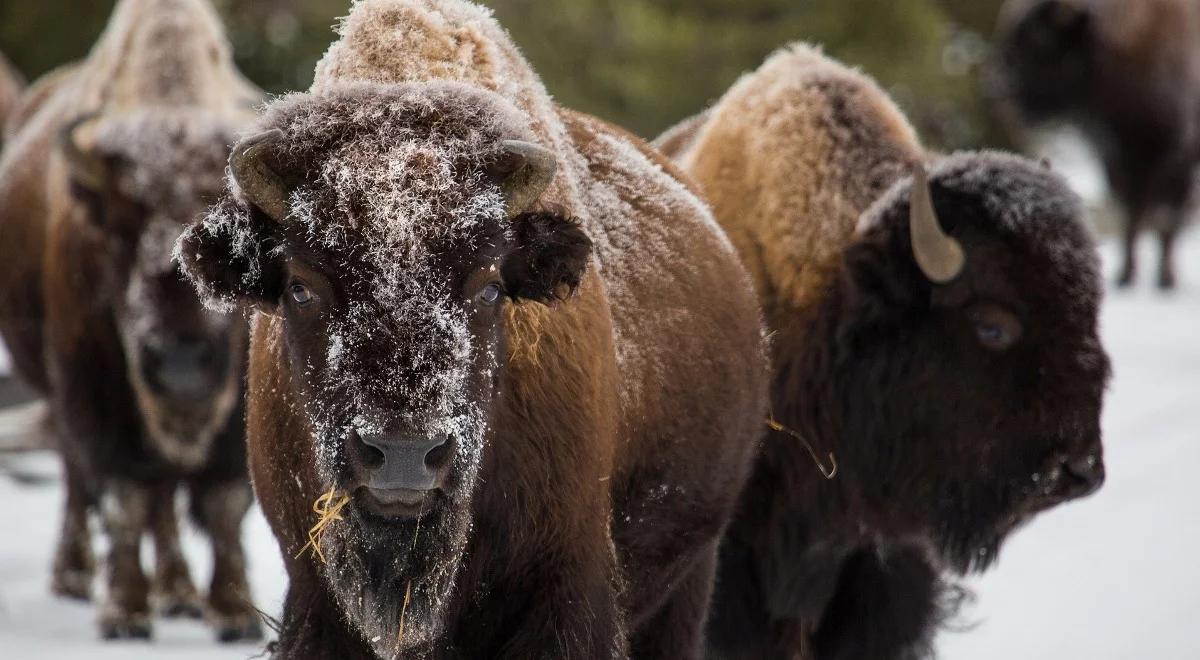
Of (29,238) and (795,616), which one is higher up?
(29,238)

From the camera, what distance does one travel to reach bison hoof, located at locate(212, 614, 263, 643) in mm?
7234

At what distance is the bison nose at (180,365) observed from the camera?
7027 mm

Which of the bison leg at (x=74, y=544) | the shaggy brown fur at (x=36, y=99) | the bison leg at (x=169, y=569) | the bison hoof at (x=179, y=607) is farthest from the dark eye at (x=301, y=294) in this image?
the shaggy brown fur at (x=36, y=99)

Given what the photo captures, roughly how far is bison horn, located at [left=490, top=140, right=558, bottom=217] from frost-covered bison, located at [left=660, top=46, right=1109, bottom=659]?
86.9 inches

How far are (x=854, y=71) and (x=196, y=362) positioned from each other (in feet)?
10.1

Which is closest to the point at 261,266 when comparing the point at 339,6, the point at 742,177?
the point at 742,177

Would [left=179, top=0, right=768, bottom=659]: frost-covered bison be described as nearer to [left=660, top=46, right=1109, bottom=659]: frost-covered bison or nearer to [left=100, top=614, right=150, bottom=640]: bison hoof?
[left=660, top=46, right=1109, bottom=659]: frost-covered bison

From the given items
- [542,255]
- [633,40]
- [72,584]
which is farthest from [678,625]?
[633,40]

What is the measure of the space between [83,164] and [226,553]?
189 cm

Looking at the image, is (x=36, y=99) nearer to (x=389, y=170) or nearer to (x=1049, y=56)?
(x=389, y=170)

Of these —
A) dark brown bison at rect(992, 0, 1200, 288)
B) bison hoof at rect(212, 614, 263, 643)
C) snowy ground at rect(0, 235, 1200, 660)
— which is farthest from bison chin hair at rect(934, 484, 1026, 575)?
dark brown bison at rect(992, 0, 1200, 288)

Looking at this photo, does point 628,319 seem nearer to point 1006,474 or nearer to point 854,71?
point 1006,474

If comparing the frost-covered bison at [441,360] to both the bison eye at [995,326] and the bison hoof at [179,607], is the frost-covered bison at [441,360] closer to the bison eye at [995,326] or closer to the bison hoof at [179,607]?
the bison eye at [995,326]

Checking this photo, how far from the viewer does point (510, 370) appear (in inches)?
148
